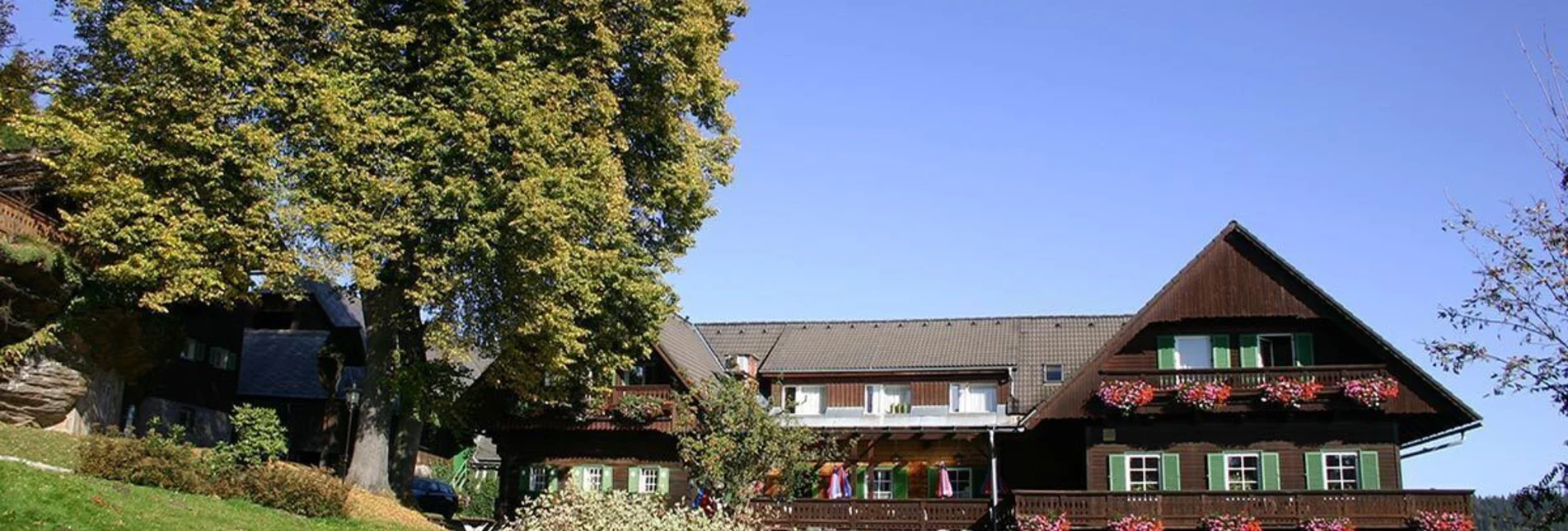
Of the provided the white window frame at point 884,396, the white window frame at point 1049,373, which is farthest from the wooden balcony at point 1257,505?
the white window frame at point 884,396

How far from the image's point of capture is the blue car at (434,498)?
49.1 metres

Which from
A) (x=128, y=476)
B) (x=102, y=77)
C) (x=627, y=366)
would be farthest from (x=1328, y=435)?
(x=102, y=77)

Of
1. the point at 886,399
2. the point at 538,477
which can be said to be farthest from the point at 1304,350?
the point at 538,477

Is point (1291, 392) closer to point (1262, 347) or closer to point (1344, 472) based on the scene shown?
point (1262, 347)

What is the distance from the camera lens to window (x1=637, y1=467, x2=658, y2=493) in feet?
143

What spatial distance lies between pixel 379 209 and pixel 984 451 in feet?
62.1

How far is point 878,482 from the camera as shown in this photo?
43.8 m

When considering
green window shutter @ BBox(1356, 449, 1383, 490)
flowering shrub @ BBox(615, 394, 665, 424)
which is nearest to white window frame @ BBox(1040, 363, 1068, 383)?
green window shutter @ BBox(1356, 449, 1383, 490)

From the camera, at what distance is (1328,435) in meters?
37.5

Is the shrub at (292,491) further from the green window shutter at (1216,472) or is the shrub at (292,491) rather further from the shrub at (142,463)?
the green window shutter at (1216,472)

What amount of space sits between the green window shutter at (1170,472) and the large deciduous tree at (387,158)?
45.7 feet

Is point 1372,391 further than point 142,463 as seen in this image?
Yes

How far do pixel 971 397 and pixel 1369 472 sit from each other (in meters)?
11.9

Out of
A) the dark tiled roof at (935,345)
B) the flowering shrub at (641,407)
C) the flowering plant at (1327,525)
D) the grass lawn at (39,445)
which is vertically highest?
the dark tiled roof at (935,345)
